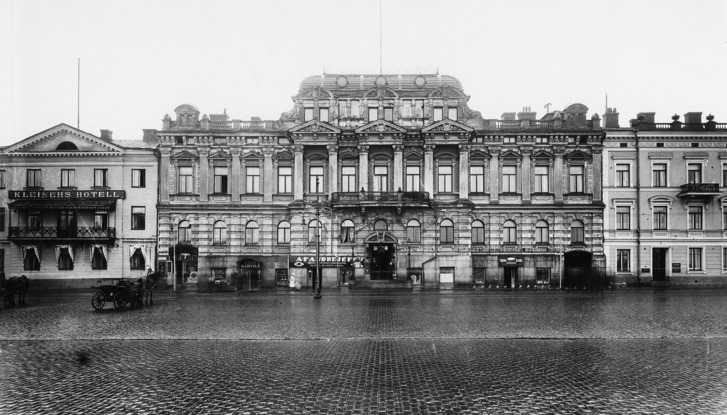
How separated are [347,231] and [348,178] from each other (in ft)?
15.5

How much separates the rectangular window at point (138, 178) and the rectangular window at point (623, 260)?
42.3 meters

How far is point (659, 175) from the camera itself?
4166 centimetres

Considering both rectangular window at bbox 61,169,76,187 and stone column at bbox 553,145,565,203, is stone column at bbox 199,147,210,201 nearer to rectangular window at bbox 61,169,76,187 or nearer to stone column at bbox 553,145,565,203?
rectangular window at bbox 61,169,76,187

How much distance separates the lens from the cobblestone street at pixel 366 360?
994cm

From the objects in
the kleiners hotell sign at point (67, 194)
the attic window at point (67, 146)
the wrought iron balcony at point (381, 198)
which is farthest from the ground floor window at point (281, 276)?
the attic window at point (67, 146)

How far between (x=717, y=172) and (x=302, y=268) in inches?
1446

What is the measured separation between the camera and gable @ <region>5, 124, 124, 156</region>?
41750 mm

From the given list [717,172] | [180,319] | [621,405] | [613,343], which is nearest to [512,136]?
[717,172]

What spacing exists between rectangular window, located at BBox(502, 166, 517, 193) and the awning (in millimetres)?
34605

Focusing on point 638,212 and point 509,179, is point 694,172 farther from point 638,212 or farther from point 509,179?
point 509,179

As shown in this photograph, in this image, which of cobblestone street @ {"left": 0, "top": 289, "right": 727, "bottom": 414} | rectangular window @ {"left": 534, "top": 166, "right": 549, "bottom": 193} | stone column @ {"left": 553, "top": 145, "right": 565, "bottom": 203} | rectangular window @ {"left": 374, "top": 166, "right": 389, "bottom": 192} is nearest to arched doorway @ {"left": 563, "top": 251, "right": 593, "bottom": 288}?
stone column @ {"left": 553, "top": 145, "right": 565, "bottom": 203}

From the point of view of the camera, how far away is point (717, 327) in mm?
19141

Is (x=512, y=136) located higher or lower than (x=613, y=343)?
higher

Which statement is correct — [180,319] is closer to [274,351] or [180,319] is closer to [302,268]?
[274,351]
